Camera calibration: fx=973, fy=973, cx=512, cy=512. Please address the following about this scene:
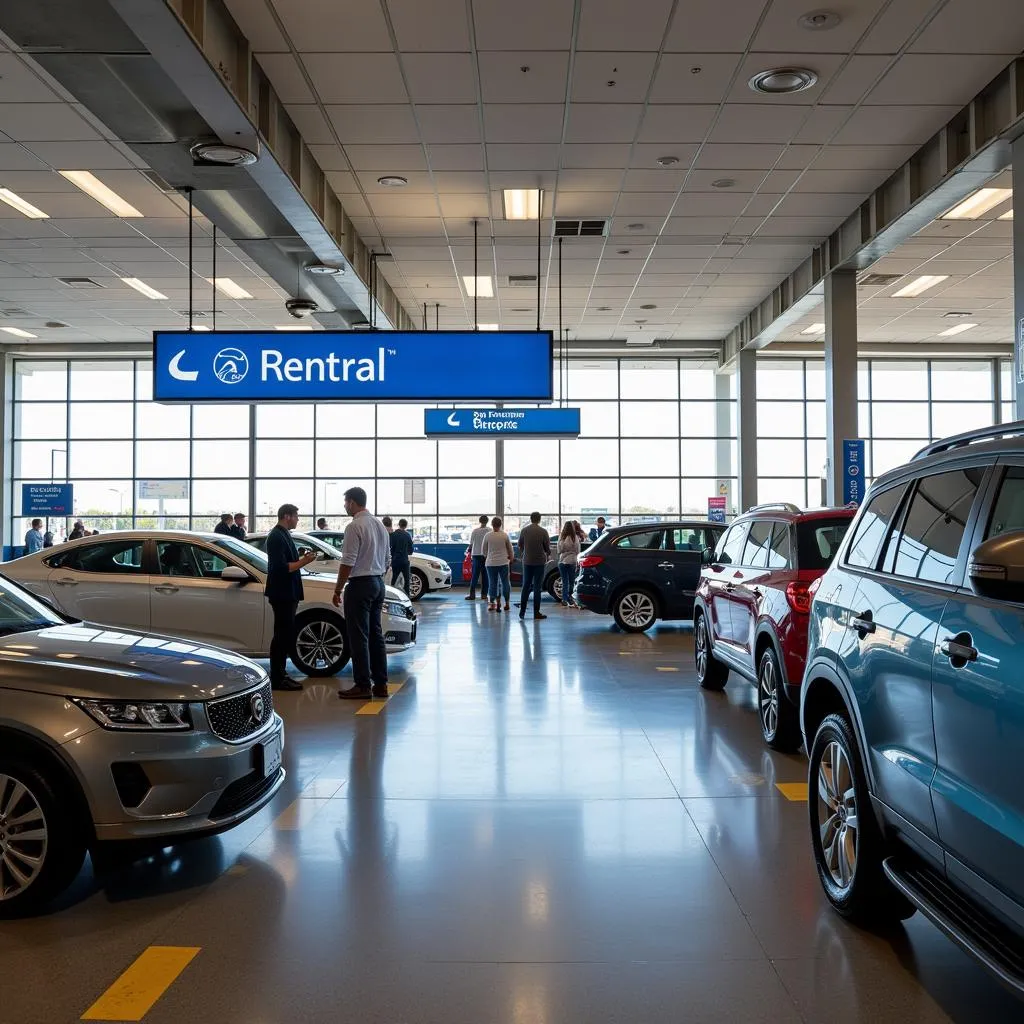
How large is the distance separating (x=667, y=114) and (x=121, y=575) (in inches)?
276

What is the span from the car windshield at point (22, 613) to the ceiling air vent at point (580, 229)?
9.69 meters

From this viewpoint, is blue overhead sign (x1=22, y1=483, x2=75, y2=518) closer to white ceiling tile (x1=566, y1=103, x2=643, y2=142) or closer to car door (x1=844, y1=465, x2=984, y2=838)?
white ceiling tile (x1=566, y1=103, x2=643, y2=142)

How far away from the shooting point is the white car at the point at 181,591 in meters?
9.34

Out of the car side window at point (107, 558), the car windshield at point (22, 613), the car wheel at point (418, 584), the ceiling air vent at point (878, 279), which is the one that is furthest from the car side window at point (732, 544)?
the car wheel at point (418, 584)

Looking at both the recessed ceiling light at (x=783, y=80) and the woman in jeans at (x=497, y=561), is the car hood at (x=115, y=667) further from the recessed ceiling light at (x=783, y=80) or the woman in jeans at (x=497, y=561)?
the woman in jeans at (x=497, y=561)

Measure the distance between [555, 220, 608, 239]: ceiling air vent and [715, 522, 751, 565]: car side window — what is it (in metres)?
5.91

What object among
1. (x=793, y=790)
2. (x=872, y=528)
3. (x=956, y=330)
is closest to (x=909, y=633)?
(x=872, y=528)

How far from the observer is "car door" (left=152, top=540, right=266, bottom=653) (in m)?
9.30

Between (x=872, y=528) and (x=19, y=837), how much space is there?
3568mm

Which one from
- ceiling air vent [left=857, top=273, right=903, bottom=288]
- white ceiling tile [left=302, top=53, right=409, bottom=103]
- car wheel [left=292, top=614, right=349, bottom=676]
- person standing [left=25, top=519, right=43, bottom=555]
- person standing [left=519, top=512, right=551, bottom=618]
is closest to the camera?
white ceiling tile [left=302, top=53, right=409, bottom=103]

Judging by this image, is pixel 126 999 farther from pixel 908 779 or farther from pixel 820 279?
pixel 820 279

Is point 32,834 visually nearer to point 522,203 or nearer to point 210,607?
point 210,607

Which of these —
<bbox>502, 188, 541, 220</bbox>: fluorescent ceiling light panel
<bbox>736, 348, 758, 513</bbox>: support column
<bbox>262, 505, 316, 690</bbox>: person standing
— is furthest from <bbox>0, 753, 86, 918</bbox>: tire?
<bbox>736, 348, 758, 513</bbox>: support column

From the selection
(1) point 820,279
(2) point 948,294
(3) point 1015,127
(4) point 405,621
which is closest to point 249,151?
(4) point 405,621
